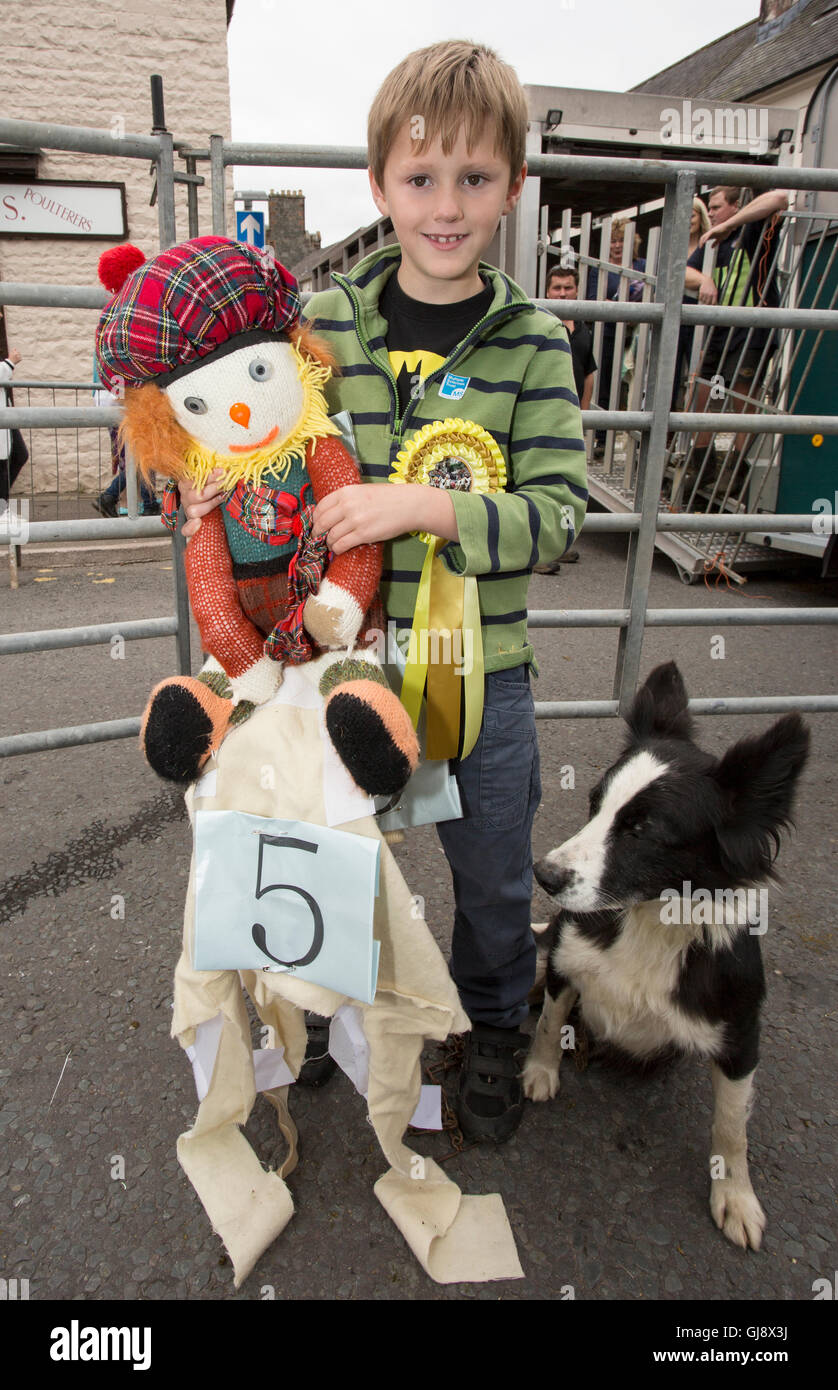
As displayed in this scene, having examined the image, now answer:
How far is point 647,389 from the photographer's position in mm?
3053

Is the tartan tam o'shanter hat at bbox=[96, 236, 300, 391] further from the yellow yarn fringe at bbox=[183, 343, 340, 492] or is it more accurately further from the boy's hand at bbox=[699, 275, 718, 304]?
the boy's hand at bbox=[699, 275, 718, 304]

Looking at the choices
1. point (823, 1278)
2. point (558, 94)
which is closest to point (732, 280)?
point (558, 94)

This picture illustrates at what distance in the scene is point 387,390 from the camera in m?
1.60

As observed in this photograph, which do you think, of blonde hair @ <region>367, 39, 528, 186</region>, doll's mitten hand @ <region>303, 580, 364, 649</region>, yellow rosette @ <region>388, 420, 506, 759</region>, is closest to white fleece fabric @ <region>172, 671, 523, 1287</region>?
A: doll's mitten hand @ <region>303, 580, 364, 649</region>

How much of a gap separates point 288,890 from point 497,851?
1.63 ft

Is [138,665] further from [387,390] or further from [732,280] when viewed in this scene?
[732,280]

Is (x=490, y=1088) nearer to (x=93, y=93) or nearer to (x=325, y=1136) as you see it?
(x=325, y=1136)

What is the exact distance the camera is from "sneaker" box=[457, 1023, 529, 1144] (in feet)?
5.93

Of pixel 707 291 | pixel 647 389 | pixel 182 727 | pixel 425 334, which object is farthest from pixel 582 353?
pixel 182 727

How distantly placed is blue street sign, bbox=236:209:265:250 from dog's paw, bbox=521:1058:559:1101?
3.52m

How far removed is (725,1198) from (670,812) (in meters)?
0.80

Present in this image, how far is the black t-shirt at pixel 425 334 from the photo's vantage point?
5.22 feet

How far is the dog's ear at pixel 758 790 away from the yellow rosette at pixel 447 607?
19.9 inches

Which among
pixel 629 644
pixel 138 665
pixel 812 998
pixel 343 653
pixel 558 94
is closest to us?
pixel 343 653
